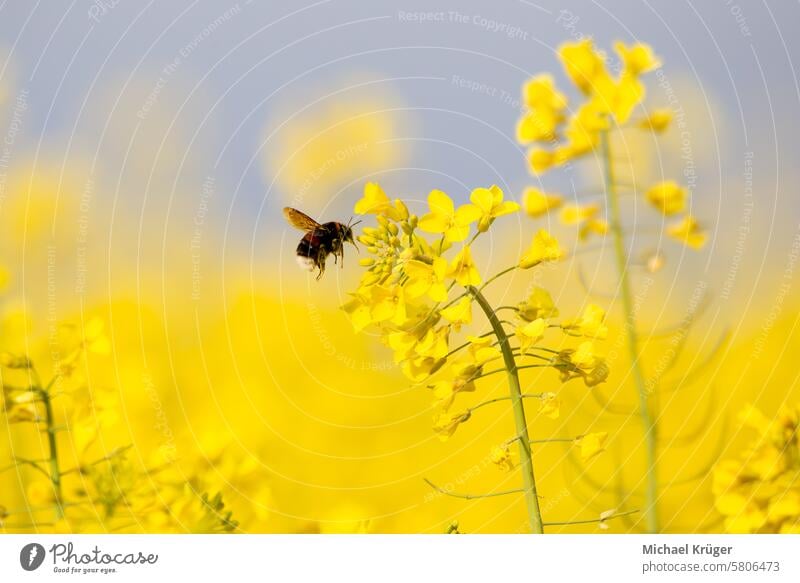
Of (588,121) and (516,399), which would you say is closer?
(516,399)

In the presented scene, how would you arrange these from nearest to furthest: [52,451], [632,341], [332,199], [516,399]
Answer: [516,399] < [52,451] < [632,341] < [332,199]

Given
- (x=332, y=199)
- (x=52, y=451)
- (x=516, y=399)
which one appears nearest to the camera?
(x=516, y=399)

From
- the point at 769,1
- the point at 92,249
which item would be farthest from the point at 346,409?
the point at 769,1

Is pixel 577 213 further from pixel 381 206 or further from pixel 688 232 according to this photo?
pixel 381 206

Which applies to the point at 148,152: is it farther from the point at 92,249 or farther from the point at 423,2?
the point at 423,2
